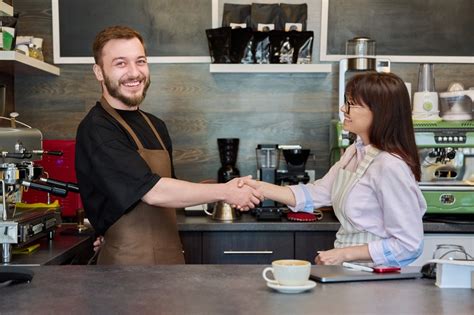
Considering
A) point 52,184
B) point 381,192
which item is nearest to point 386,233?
point 381,192

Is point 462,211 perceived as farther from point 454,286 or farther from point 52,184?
point 52,184

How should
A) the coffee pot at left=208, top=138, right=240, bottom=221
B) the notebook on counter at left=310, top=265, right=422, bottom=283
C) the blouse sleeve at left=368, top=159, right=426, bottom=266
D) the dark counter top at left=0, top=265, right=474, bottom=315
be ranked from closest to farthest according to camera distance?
the dark counter top at left=0, top=265, right=474, bottom=315, the notebook on counter at left=310, top=265, right=422, bottom=283, the blouse sleeve at left=368, top=159, right=426, bottom=266, the coffee pot at left=208, top=138, right=240, bottom=221

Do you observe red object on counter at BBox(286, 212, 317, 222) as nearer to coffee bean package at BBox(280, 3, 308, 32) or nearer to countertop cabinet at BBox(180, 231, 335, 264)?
countertop cabinet at BBox(180, 231, 335, 264)

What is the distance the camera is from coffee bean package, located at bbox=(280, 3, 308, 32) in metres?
3.76

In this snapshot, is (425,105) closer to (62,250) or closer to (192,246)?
(192,246)

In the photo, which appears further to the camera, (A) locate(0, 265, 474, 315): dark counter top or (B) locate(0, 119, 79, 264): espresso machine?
(B) locate(0, 119, 79, 264): espresso machine

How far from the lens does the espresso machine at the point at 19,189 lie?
2393mm

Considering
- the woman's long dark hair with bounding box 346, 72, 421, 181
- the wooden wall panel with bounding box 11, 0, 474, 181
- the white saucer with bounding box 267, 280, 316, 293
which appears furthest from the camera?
the wooden wall panel with bounding box 11, 0, 474, 181

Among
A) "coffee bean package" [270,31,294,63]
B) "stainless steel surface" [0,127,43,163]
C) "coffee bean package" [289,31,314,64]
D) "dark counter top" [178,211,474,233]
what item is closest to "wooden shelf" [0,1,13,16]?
"stainless steel surface" [0,127,43,163]

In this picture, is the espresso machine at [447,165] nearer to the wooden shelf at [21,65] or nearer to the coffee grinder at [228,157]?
the coffee grinder at [228,157]

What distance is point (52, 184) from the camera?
2420 mm

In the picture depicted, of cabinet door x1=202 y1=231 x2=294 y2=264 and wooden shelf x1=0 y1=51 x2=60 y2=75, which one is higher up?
wooden shelf x1=0 y1=51 x2=60 y2=75

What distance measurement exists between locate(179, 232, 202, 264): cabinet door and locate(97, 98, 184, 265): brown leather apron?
66 cm

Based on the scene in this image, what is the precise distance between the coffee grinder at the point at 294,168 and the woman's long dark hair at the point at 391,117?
1.30 metres
